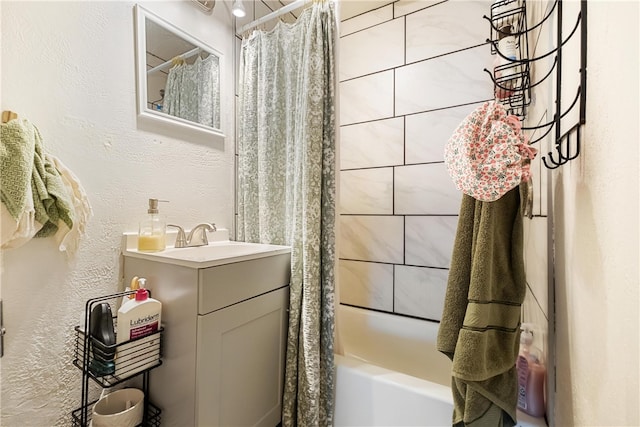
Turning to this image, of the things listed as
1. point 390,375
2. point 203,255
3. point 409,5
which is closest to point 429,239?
point 390,375

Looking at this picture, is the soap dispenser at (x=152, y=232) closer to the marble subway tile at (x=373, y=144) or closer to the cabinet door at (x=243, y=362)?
the cabinet door at (x=243, y=362)

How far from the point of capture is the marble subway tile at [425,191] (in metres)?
1.63

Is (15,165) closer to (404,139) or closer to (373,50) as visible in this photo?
(404,139)

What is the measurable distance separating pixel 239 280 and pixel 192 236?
1.40ft

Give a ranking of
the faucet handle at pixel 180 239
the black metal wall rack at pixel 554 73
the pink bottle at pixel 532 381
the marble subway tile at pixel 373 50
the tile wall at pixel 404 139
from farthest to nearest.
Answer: the marble subway tile at pixel 373 50
the tile wall at pixel 404 139
the faucet handle at pixel 180 239
the pink bottle at pixel 532 381
the black metal wall rack at pixel 554 73

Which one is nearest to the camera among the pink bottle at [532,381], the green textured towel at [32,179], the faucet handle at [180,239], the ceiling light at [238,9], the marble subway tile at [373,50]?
the green textured towel at [32,179]

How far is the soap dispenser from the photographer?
3.83 ft

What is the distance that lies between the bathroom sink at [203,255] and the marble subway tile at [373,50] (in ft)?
4.34

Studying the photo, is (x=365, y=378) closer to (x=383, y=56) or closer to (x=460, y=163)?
(x=460, y=163)

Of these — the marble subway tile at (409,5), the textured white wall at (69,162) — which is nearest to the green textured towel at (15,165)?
the textured white wall at (69,162)

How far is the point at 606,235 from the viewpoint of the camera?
0.45 m

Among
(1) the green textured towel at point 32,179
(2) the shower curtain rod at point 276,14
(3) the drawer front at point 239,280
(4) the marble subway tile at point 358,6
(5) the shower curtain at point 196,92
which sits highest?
(4) the marble subway tile at point 358,6

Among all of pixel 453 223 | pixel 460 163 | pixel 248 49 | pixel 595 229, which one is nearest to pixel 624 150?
pixel 595 229

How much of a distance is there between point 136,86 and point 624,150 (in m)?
1.49
